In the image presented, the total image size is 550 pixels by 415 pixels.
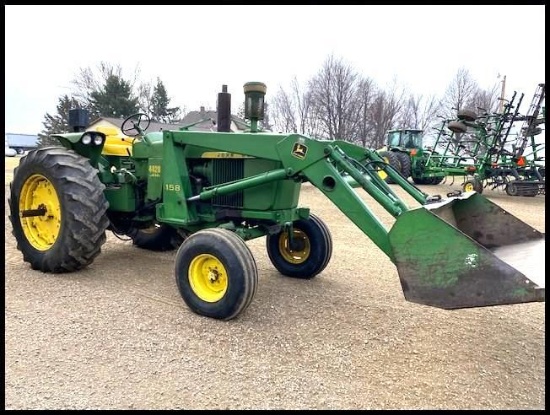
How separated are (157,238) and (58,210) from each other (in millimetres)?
1345

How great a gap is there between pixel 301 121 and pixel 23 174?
3161 centimetres

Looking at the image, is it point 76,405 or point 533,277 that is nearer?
point 76,405

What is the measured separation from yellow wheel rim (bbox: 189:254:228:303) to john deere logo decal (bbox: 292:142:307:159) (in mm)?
1071

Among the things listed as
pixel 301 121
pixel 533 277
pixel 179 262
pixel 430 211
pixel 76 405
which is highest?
pixel 301 121

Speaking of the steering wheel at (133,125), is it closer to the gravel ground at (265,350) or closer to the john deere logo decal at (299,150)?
the gravel ground at (265,350)

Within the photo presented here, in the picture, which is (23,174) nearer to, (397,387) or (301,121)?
(397,387)

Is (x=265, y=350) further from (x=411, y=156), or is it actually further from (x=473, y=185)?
(x=411, y=156)

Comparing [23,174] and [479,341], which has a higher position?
[23,174]

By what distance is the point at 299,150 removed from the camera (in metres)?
3.58

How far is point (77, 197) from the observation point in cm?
424

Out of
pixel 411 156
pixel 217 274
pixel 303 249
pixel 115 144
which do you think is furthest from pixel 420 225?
pixel 411 156

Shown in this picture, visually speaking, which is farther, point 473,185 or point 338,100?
point 338,100

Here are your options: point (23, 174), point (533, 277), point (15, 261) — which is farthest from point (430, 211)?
point (15, 261)

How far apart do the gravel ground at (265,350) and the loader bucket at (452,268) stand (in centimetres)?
53
